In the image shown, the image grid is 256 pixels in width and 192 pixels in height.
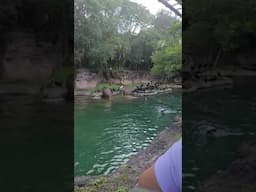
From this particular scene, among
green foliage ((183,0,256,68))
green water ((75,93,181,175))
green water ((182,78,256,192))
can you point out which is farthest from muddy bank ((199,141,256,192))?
green water ((75,93,181,175))

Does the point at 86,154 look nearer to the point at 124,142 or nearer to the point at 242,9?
the point at 124,142

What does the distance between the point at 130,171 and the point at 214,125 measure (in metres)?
1.79

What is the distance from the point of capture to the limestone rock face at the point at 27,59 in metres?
1.28

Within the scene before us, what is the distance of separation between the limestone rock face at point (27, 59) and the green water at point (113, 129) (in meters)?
1.40

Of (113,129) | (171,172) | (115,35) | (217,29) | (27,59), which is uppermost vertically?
(115,35)

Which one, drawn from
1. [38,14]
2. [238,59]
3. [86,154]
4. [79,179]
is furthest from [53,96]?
[86,154]

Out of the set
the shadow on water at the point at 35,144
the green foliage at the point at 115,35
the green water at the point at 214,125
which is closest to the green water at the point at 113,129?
the green foliage at the point at 115,35

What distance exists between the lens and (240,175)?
3.91ft

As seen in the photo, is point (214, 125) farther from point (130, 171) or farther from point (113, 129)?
point (113, 129)

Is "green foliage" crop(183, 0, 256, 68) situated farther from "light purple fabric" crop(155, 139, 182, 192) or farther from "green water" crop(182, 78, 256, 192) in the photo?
"light purple fabric" crop(155, 139, 182, 192)

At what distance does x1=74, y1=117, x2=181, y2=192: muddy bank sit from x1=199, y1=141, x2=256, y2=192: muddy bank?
841 millimetres

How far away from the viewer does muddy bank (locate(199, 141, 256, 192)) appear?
3.85 feet

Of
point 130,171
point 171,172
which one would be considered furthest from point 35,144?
point 130,171

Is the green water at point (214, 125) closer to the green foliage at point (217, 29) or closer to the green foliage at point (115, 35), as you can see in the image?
the green foliage at point (217, 29)
